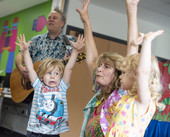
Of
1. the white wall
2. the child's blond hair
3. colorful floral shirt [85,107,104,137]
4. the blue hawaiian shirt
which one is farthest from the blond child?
the white wall

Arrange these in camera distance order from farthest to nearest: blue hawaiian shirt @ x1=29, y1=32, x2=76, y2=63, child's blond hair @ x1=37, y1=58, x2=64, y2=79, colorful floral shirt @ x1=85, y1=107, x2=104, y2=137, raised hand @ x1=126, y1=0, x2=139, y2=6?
blue hawaiian shirt @ x1=29, y1=32, x2=76, y2=63
child's blond hair @ x1=37, y1=58, x2=64, y2=79
raised hand @ x1=126, y1=0, x2=139, y2=6
colorful floral shirt @ x1=85, y1=107, x2=104, y2=137

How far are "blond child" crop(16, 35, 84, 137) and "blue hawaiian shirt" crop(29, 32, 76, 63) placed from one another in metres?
0.63

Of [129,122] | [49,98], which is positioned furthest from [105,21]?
[129,122]

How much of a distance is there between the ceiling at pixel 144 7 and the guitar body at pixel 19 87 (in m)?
2.23

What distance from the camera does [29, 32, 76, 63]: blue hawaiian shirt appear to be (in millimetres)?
2637

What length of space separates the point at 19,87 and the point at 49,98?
4.59ft

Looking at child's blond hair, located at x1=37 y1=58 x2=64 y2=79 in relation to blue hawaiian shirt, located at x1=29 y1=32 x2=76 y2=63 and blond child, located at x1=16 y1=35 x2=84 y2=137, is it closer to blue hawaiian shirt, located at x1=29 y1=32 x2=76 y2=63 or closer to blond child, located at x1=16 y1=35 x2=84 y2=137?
blond child, located at x1=16 y1=35 x2=84 y2=137

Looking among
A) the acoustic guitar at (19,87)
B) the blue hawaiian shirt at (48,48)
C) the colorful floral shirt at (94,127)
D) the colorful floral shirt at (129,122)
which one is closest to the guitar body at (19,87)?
the acoustic guitar at (19,87)

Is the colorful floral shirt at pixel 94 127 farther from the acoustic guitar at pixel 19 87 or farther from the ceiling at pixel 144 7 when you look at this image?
the ceiling at pixel 144 7

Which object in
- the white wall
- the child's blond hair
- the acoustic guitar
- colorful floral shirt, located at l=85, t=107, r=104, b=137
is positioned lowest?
colorful floral shirt, located at l=85, t=107, r=104, b=137

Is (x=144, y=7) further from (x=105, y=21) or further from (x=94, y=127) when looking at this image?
(x=94, y=127)

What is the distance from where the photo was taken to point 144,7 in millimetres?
4730

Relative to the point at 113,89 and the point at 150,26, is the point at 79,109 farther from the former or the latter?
the point at 113,89

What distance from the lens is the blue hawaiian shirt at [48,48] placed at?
264 cm
